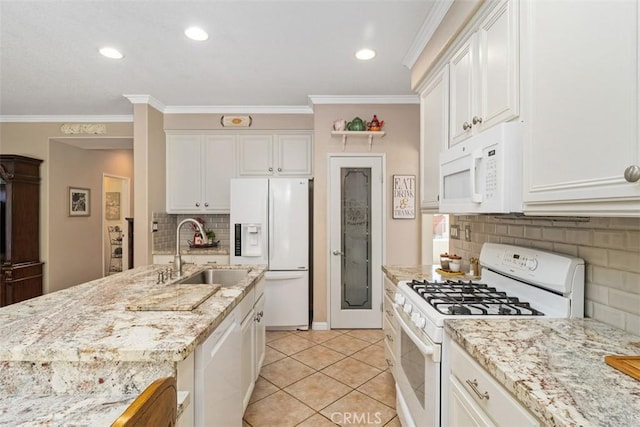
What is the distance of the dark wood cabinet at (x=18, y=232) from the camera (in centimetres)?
382

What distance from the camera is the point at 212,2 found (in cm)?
196

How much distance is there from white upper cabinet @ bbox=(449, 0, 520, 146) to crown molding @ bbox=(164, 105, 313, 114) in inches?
92.8

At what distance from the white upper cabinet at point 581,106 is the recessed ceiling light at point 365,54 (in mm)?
1515

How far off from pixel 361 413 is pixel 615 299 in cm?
159

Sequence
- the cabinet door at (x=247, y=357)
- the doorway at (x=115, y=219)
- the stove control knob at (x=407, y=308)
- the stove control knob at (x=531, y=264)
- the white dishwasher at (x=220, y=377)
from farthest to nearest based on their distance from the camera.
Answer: the doorway at (x=115, y=219)
the cabinet door at (x=247, y=357)
the stove control knob at (x=407, y=308)
the stove control knob at (x=531, y=264)
the white dishwasher at (x=220, y=377)

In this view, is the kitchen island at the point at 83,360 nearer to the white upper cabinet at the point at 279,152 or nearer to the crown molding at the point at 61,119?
the white upper cabinet at the point at 279,152

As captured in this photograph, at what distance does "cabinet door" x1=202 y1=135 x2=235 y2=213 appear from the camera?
160 inches

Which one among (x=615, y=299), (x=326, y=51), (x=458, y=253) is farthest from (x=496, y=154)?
(x=326, y=51)

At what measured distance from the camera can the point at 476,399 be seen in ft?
3.38

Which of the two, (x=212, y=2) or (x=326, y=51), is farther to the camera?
(x=326, y=51)

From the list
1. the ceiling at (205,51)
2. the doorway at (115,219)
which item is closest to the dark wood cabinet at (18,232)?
the ceiling at (205,51)

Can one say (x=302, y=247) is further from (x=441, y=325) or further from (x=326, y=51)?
(x=441, y=325)

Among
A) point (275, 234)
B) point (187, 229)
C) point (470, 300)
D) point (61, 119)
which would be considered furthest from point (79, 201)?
point (470, 300)

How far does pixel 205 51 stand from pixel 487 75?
83.1 inches
